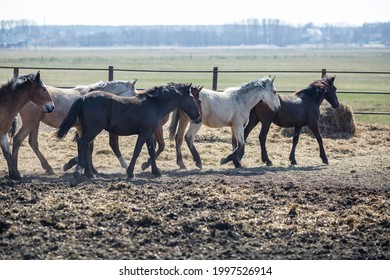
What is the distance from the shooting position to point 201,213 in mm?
9117

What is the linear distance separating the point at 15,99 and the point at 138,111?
1.81m

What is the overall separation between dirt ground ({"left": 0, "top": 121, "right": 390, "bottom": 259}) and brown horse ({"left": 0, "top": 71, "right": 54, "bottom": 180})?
430 millimetres

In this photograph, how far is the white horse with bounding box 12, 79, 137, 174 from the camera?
1203cm

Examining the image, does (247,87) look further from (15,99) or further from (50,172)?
(15,99)

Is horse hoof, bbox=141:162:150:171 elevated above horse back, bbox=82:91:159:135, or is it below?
below

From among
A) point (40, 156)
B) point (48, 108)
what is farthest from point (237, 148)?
point (48, 108)

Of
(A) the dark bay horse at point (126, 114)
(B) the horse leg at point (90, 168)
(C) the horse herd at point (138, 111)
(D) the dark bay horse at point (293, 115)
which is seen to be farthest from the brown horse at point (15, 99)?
(D) the dark bay horse at point (293, 115)

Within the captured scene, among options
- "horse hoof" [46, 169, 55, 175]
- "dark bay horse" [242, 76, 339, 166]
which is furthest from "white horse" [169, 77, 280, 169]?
"horse hoof" [46, 169, 55, 175]

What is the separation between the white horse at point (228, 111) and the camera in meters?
13.0

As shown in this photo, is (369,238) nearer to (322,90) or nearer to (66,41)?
(322,90)

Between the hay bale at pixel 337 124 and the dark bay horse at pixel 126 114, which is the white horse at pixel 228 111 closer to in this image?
the dark bay horse at pixel 126 114

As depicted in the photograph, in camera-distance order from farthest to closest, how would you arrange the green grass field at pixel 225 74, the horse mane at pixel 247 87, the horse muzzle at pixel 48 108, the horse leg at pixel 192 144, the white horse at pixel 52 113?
the green grass field at pixel 225 74
the horse mane at pixel 247 87
the horse leg at pixel 192 144
the white horse at pixel 52 113
the horse muzzle at pixel 48 108

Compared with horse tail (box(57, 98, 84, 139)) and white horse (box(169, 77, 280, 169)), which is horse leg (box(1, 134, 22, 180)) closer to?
horse tail (box(57, 98, 84, 139))
